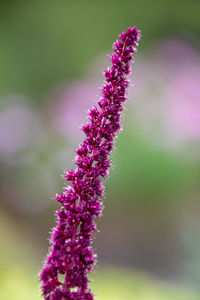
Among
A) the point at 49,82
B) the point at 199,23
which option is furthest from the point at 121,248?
the point at 199,23

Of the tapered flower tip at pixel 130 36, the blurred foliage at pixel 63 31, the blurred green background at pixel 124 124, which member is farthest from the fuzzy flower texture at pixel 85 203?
the blurred foliage at pixel 63 31

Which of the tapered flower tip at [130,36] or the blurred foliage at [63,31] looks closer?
the tapered flower tip at [130,36]

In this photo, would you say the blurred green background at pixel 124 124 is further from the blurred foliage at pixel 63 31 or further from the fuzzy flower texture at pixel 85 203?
the fuzzy flower texture at pixel 85 203

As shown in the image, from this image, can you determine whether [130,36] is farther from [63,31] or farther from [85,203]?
[63,31]

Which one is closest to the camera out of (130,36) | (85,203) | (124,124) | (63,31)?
(85,203)

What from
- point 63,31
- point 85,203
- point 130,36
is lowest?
point 85,203

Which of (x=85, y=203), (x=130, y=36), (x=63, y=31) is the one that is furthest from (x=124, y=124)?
(x=85, y=203)
